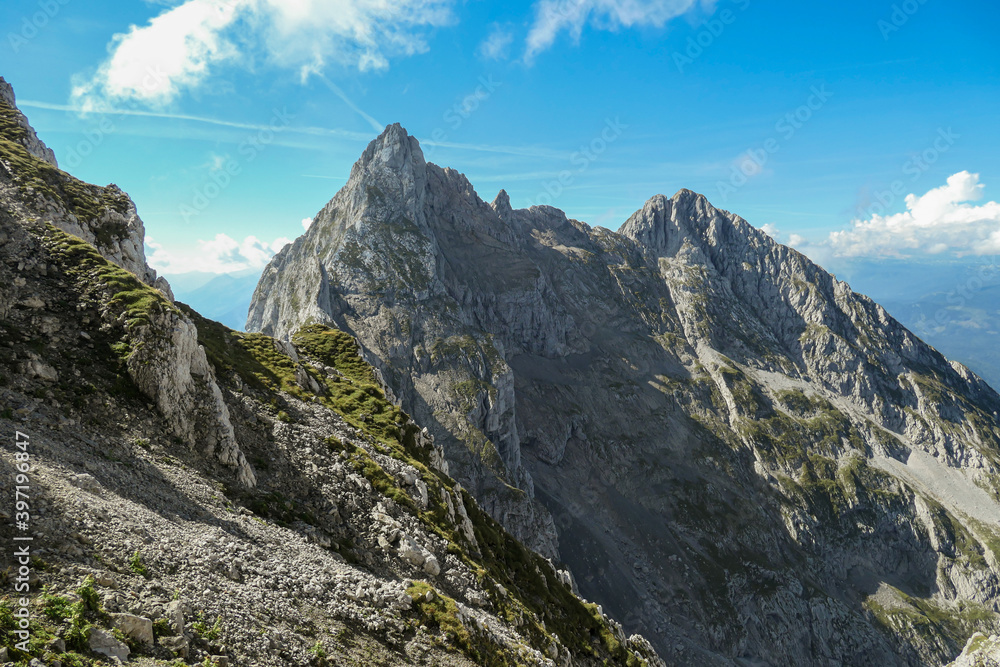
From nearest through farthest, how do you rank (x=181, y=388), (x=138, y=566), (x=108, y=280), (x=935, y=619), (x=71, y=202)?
(x=138, y=566) → (x=181, y=388) → (x=108, y=280) → (x=71, y=202) → (x=935, y=619)

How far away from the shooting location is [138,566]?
53.0 feet

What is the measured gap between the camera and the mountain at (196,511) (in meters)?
14.6

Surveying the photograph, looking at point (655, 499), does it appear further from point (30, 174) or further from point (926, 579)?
point (30, 174)

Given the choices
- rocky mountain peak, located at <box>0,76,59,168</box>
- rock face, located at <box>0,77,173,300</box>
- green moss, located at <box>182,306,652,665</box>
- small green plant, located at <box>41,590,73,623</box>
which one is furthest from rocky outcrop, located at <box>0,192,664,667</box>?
rocky mountain peak, located at <box>0,76,59,168</box>

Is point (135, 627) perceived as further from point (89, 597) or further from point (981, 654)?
point (981, 654)

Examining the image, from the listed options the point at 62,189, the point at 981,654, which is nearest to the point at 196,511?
the point at 62,189

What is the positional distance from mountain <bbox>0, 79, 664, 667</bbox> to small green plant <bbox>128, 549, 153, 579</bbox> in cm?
10

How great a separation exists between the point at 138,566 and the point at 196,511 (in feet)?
20.1

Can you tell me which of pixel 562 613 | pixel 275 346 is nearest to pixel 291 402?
pixel 275 346

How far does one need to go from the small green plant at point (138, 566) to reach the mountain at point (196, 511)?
0.32ft

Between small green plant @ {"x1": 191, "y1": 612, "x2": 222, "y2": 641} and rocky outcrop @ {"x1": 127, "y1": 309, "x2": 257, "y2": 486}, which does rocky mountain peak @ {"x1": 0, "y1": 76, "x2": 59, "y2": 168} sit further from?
small green plant @ {"x1": 191, "y1": 612, "x2": 222, "y2": 641}

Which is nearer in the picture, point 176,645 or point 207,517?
point 176,645

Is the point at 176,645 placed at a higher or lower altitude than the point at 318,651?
higher

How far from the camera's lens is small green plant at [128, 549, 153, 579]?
1599 cm
